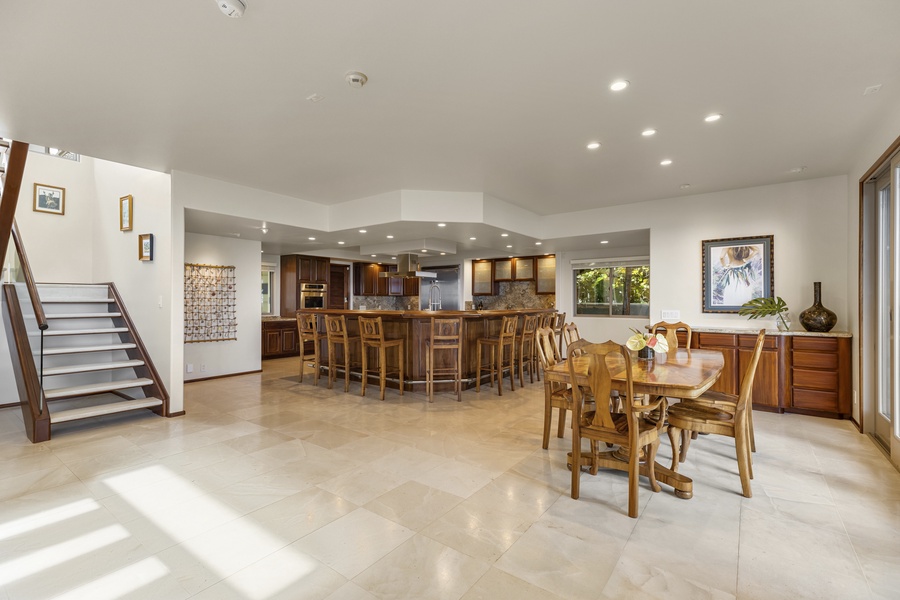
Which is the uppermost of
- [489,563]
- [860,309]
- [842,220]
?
[842,220]

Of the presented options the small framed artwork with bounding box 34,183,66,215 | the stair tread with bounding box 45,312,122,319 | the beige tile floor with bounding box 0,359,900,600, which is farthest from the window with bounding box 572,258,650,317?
the small framed artwork with bounding box 34,183,66,215

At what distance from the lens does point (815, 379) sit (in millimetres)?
4543

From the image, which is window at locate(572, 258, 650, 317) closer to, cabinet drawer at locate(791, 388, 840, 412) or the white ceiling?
cabinet drawer at locate(791, 388, 840, 412)

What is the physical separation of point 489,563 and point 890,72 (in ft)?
12.5

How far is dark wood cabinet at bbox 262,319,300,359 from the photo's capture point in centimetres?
845

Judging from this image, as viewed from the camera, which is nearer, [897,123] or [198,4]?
[198,4]

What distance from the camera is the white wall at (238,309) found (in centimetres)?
641

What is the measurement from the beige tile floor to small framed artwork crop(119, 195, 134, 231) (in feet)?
Result: 8.49

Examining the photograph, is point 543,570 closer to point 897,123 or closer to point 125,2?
point 125,2

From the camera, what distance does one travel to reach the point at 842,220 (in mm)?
4688

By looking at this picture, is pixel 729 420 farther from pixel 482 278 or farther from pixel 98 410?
pixel 482 278

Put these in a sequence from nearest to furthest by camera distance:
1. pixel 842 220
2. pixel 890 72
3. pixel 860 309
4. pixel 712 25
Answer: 1. pixel 712 25
2. pixel 890 72
3. pixel 860 309
4. pixel 842 220

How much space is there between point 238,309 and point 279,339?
1.92 m

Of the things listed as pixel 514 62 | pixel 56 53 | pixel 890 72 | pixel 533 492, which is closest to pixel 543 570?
pixel 533 492
